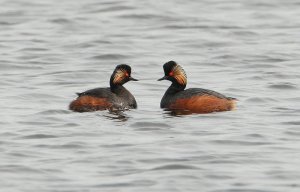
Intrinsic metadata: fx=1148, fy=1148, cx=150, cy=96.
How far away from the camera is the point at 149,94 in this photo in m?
20.2

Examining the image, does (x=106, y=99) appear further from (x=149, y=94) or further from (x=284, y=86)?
(x=284, y=86)

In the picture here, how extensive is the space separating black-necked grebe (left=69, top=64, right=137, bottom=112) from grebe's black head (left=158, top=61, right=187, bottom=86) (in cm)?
68

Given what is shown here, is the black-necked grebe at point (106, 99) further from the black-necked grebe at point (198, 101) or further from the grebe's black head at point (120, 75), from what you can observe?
the black-necked grebe at point (198, 101)

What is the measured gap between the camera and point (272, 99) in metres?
19.2

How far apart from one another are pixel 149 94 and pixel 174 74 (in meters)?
1.91

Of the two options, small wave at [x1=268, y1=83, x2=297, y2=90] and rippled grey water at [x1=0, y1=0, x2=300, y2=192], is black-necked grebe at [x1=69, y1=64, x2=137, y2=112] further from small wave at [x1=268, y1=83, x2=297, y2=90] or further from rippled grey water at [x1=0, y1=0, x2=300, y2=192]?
small wave at [x1=268, y1=83, x2=297, y2=90]

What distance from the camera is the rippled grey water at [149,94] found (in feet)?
44.0

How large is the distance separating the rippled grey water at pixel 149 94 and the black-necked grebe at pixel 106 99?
22 cm

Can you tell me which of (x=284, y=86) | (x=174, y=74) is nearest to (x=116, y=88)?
(x=174, y=74)

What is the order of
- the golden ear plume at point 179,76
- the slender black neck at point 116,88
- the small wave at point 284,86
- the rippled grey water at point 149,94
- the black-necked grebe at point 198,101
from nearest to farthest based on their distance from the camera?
the rippled grey water at point 149,94, the black-necked grebe at point 198,101, the slender black neck at point 116,88, the golden ear plume at point 179,76, the small wave at point 284,86

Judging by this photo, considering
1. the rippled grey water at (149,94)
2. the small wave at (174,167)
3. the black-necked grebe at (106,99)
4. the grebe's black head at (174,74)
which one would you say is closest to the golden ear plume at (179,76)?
the grebe's black head at (174,74)

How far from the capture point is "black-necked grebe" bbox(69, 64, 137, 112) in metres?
17.6

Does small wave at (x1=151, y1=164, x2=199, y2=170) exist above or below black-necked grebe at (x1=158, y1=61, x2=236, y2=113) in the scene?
below

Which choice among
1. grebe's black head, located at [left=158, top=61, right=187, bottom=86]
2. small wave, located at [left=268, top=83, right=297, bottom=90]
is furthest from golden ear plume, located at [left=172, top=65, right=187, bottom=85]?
small wave, located at [left=268, top=83, right=297, bottom=90]
